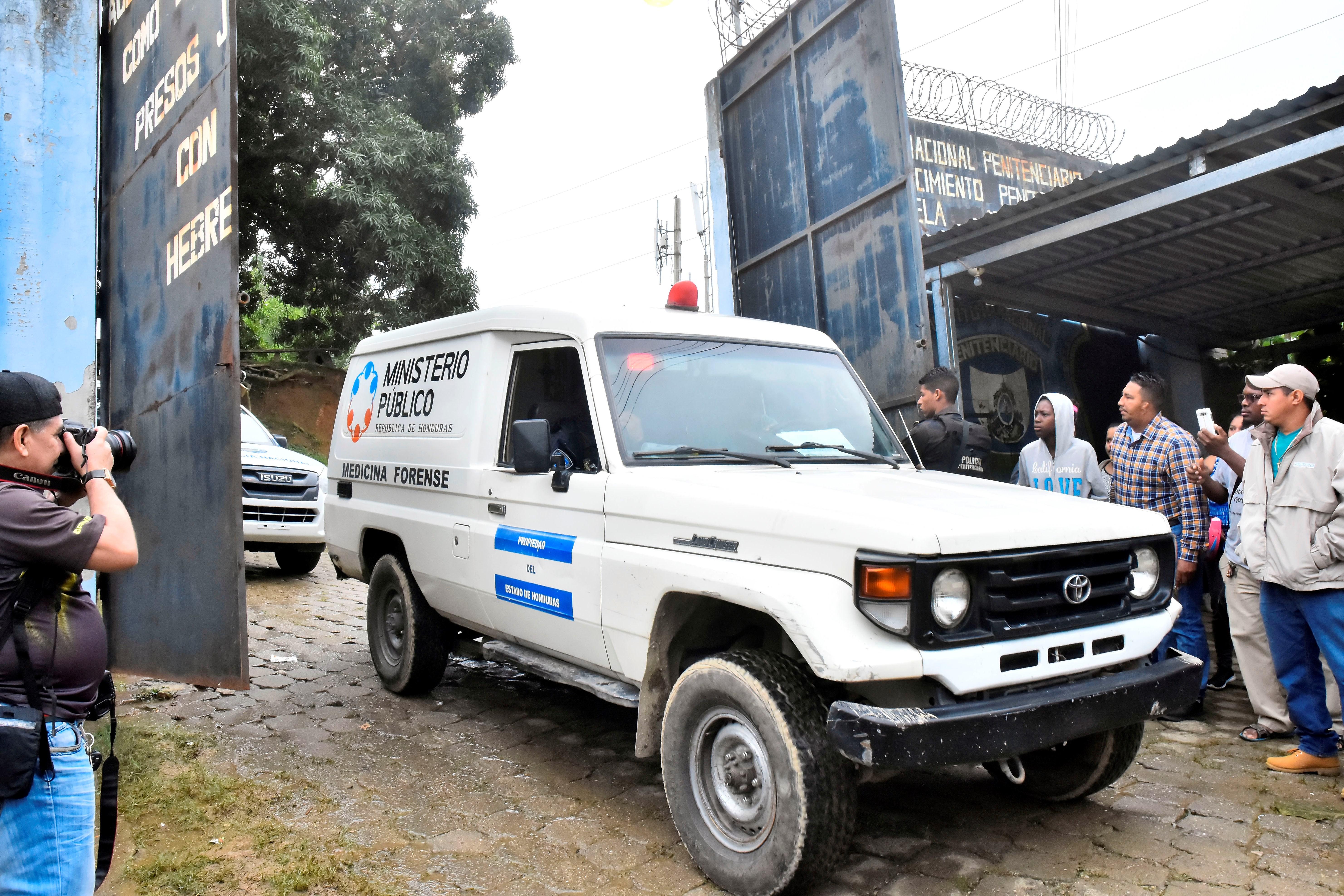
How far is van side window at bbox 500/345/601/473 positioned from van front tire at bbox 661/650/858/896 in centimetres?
113

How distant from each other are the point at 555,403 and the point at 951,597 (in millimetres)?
2167

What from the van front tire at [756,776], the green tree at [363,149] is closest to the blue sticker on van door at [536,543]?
the van front tire at [756,776]

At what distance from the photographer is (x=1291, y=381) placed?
3898mm

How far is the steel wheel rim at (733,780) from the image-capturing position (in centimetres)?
295

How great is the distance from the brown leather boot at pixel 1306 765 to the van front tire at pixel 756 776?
2.35 m

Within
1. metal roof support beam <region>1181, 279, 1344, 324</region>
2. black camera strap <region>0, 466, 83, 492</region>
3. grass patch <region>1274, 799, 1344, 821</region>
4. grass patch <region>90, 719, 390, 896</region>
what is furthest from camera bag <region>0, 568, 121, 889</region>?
metal roof support beam <region>1181, 279, 1344, 324</region>

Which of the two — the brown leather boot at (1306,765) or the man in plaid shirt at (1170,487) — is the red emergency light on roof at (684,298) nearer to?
the man in plaid shirt at (1170,487)

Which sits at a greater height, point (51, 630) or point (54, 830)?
point (51, 630)

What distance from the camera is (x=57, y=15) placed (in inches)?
158

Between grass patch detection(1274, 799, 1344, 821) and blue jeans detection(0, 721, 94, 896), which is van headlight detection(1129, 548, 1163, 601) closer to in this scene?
grass patch detection(1274, 799, 1344, 821)

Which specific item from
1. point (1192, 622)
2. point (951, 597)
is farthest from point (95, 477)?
point (1192, 622)

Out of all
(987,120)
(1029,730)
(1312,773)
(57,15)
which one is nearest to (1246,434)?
(1312,773)

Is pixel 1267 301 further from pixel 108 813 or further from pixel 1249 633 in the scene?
pixel 108 813

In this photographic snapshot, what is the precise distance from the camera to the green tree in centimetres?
1345
